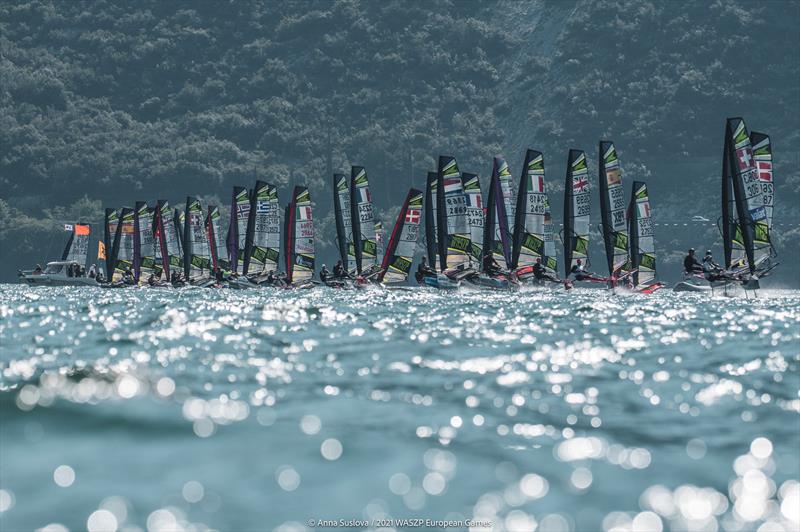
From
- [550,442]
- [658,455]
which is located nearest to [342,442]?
[550,442]

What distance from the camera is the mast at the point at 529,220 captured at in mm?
76938

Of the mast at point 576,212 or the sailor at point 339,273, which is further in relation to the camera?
the sailor at point 339,273

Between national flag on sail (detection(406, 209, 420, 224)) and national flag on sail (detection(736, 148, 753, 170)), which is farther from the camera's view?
national flag on sail (detection(406, 209, 420, 224))

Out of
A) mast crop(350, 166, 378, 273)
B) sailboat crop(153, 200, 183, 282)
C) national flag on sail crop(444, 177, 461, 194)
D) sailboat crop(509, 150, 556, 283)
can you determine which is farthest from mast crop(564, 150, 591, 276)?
sailboat crop(153, 200, 183, 282)

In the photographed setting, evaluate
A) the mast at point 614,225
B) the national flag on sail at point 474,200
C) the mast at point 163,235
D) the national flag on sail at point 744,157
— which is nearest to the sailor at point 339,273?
the national flag on sail at point 474,200

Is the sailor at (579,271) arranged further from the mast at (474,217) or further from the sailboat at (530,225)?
the mast at (474,217)

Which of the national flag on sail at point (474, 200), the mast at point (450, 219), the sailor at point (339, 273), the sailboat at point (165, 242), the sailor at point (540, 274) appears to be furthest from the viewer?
the sailboat at point (165, 242)

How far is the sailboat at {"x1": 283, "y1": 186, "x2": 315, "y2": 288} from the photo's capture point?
87812mm

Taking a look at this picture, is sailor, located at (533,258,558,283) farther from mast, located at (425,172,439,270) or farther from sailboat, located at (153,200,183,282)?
sailboat, located at (153,200,183,282)

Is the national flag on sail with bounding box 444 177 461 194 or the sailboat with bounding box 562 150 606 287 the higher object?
the national flag on sail with bounding box 444 177 461 194

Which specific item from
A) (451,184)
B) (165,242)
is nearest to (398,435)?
(451,184)

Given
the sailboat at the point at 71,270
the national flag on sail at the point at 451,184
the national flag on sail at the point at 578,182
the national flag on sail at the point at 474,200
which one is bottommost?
the sailboat at the point at 71,270

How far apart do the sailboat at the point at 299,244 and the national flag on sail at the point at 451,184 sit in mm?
14128

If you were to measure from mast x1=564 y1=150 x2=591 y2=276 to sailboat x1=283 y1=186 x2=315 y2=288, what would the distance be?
20.2 metres
